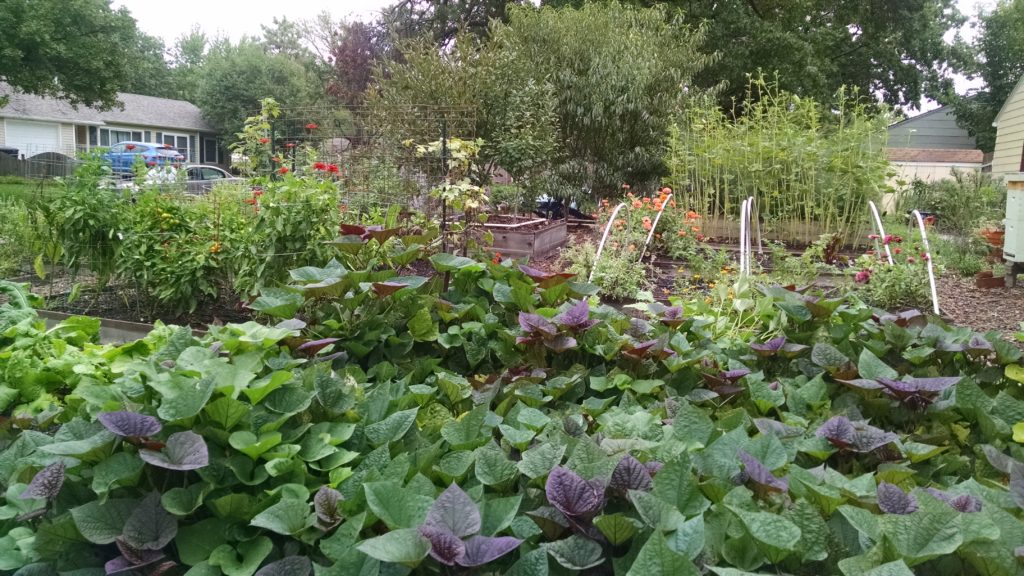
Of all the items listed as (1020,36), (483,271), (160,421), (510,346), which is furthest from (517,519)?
→ (1020,36)

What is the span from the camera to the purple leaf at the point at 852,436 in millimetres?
1436

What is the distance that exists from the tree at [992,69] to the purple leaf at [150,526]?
113ft

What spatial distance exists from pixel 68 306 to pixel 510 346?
4506 millimetres

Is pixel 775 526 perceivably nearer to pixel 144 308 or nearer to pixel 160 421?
pixel 160 421

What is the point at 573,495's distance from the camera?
1.12m

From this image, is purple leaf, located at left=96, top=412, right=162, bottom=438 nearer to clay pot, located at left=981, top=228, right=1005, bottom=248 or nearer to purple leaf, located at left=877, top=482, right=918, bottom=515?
purple leaf, located at left=877, top=482, right=918, bottom=515

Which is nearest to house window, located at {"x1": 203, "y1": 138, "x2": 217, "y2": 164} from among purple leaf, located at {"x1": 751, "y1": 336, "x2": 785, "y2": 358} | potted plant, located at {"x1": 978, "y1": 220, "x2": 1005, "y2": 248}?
potted plant, located at {"x1": 978, "y1": 220, "x2": 1005, "y2": 248}

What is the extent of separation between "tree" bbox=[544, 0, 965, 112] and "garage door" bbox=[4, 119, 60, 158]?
2214 cm

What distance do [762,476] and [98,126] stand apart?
1460 inches

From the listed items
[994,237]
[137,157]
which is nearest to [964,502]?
[137,157]

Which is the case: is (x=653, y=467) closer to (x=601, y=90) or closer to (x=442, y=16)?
(x=601, y=90)

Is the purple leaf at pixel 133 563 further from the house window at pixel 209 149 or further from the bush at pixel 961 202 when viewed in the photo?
the house window at pixel 209 149

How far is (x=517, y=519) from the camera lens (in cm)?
117

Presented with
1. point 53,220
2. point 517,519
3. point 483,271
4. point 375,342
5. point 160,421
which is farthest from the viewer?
point 53,220
